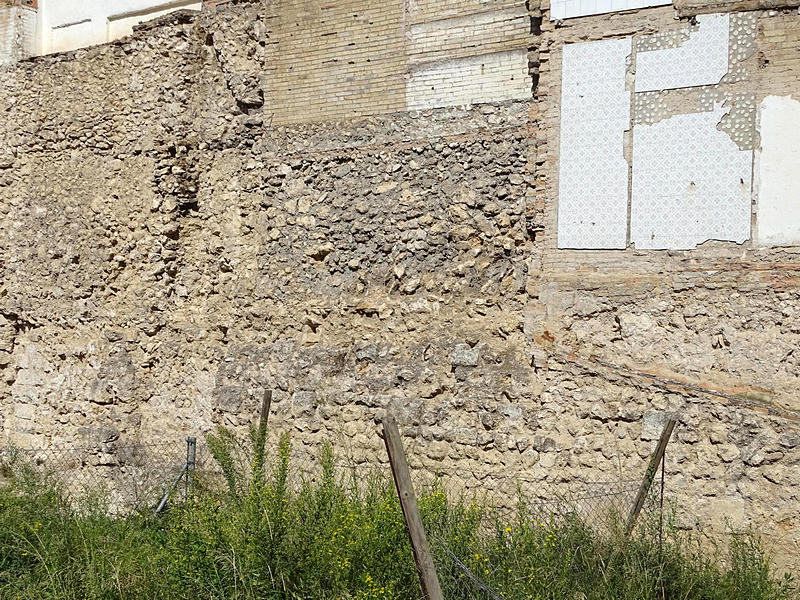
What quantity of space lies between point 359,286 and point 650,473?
3.22m

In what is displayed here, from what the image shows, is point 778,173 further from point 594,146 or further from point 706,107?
point 594,146

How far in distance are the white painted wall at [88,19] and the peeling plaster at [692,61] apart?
18.9 feet

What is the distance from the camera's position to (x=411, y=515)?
4.00m

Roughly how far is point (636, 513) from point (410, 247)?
306 cm

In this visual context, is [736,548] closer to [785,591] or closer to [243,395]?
[785,591]

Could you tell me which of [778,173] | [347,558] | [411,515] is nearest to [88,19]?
[347,558]

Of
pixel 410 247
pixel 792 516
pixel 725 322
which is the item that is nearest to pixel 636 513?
pixel 792 516

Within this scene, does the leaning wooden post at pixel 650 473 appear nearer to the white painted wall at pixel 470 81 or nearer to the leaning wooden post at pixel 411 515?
the leaning wooden post at pixel 411 515

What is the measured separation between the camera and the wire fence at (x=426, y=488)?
16.4 ft

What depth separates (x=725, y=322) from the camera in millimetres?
5949

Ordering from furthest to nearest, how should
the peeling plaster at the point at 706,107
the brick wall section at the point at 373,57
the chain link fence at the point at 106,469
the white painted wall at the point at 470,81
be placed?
the chain link fence at the point at 106,469, the brick wall section at the point at 373,57, the white painted wall at the point at 470,81, the peeling plaster at the point at 706,107

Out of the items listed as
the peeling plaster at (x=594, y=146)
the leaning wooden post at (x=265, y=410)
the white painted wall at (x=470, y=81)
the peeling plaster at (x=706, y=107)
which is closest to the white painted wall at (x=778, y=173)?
the peeling plaster at (x=706, y=107)

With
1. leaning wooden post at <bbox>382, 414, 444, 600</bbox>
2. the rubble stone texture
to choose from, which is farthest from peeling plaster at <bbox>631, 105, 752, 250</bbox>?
leaning wooden post at <bbox>382, 414, 444, 600</bbox>

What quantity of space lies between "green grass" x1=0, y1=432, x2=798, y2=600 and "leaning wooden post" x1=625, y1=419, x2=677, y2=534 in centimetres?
14
